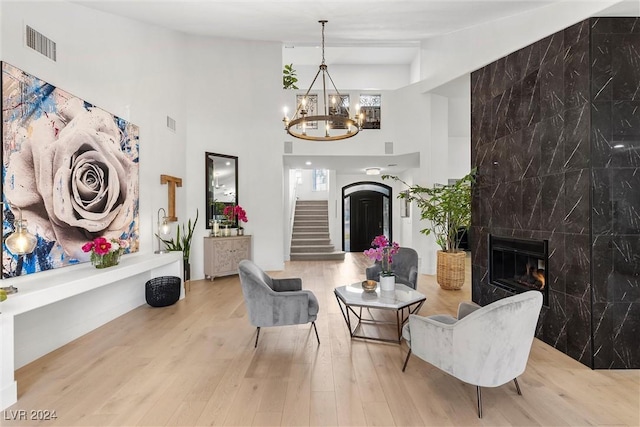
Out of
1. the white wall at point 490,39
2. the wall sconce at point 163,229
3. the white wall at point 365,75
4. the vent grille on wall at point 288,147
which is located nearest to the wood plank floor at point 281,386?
the wall sconce at point 163,229

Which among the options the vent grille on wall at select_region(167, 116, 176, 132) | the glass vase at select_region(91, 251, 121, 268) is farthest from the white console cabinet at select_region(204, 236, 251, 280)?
the glass vase at select_region(91, 251, 121, 268)

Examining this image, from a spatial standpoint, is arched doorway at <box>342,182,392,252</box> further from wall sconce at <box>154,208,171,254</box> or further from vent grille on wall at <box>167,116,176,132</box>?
wall sconce at <box>154,208,171,254</box>

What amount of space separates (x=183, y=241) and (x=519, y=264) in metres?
5.24

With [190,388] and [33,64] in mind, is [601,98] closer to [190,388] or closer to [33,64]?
[190,388]

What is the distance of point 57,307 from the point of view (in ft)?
10.7

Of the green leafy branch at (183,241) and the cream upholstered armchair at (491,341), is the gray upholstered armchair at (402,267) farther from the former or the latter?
the green leafy branch at (183,241)

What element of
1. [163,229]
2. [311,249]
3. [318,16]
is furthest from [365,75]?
[163,229]

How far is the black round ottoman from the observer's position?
4.50 metres

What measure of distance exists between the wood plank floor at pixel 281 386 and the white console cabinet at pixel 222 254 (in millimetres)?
2560

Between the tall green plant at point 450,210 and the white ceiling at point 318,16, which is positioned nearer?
the white ceiling at point 318,16

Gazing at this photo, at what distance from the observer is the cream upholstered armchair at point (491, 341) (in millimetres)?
2061

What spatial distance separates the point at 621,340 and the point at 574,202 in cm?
130

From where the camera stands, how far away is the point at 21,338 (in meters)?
2.85

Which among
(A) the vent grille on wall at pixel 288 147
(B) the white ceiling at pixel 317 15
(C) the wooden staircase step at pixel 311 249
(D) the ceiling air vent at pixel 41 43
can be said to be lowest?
(C) the wooden staircase step at pixel 311 249
